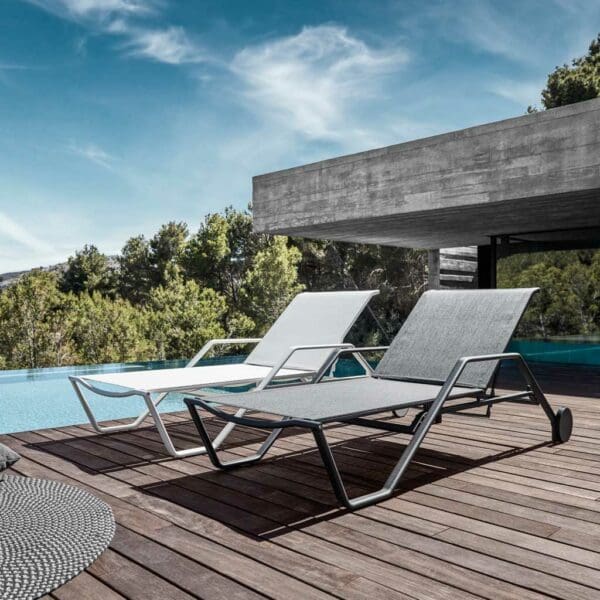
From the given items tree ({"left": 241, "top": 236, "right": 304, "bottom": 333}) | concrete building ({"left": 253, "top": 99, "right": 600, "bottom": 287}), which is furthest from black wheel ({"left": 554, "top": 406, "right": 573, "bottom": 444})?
tree ({"left": 241, "top": 236, "right": 304, "bottom": 333})

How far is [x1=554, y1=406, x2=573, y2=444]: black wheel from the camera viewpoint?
12.5 ft

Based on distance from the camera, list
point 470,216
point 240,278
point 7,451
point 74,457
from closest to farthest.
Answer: point 7,451
point 74,457
point 470,216
point 240,278

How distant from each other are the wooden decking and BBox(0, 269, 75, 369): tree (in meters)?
12.8

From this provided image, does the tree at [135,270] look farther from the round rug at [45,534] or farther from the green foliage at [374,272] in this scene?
the round rug at [45,534]

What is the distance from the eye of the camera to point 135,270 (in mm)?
35062

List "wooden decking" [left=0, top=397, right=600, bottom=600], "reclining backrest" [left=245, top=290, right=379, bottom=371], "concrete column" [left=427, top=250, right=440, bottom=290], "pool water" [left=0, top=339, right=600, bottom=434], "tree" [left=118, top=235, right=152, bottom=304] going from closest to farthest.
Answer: "wooden decking" [left=0, top=397, right=600, bottom=600] → "reclining backrest" [left=245, top=290, right=379, bottom=371] → "pool water" [left=0, top=339, right=600, bottom=434] → "concrete column" [left=427, top=250, right=440, bottom=290] → "tree" [left=118, top=235, right=152, bottom=304]

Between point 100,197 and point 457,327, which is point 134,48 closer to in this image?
point 100,197

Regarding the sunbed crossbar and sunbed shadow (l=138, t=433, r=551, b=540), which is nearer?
the sunbed crossbar

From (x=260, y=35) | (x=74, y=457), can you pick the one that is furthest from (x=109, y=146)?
(x=74, y=457)

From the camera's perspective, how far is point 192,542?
2.33 meters

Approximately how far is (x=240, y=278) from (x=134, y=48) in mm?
9725

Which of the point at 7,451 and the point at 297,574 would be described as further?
the point at 7,451

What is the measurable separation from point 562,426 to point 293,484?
5.76 feet

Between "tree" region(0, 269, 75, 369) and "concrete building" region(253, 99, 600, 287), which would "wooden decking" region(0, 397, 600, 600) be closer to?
"concrete building" region(253, 99, 600, 287)
